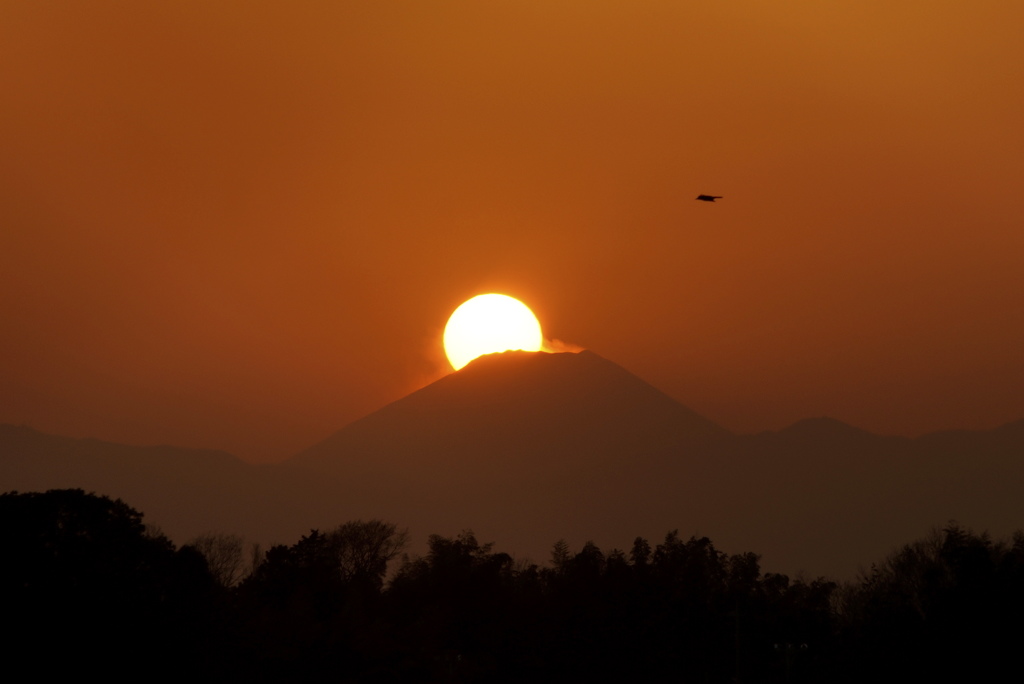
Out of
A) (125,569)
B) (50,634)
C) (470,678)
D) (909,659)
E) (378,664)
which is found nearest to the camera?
(50,634)

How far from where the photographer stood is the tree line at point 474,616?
42500 millimetres

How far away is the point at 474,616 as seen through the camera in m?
81.4

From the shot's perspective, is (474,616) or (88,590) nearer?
(88,590)

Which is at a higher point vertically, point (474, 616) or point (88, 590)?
point (88, 590)

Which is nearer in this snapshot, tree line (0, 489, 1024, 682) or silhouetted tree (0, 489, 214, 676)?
silhouetted tree (0, 489, 214, 676)

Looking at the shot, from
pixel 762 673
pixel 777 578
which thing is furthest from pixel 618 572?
pixel 762 673

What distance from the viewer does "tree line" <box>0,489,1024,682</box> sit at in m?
42.5

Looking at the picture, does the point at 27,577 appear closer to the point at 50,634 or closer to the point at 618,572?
the point at 50,634

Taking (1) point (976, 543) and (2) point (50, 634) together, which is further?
(1) point (976, 543)

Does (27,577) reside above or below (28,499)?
below

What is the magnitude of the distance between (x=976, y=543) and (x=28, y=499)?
58.6 metres

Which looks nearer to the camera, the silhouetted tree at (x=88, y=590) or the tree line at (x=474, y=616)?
the silhouetted tree at (x=88, y=590)

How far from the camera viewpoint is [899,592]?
71375 mm

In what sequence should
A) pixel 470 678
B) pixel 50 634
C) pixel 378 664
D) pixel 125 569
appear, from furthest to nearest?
pixel 470 678
pixel 378 664
pixel 125 569
pixel 50 634
